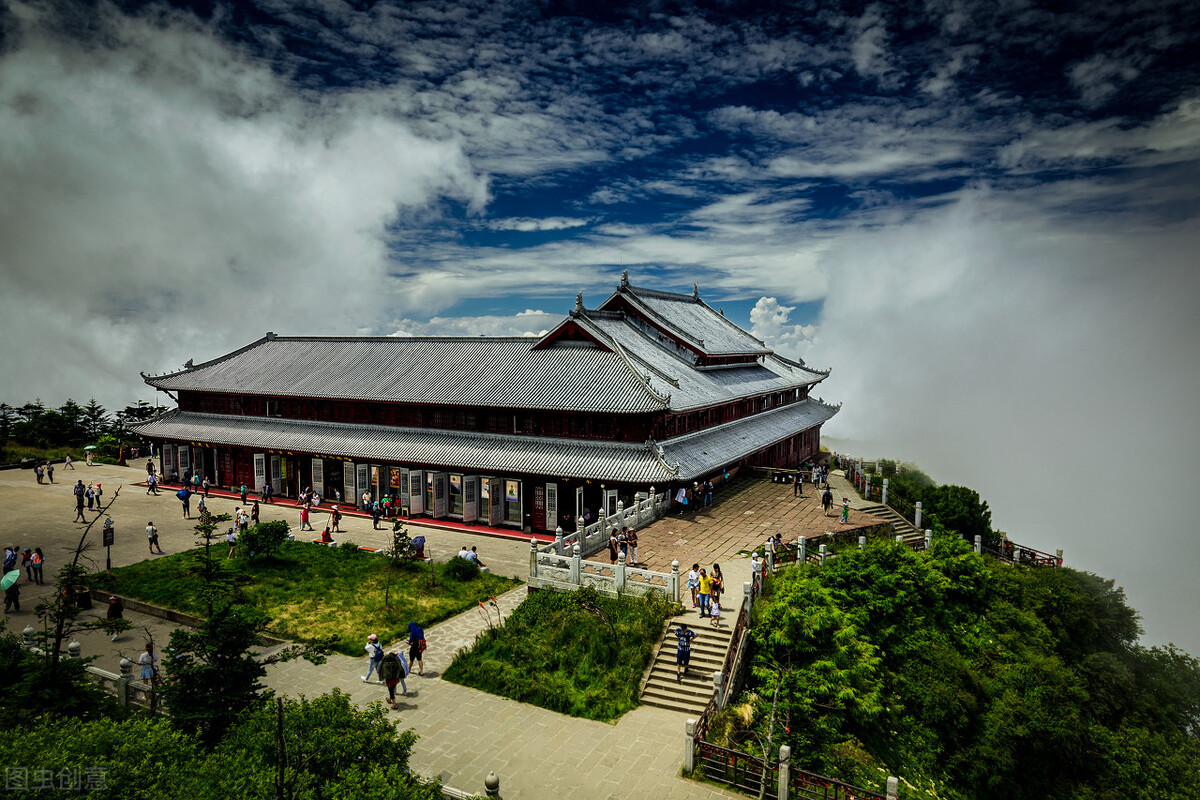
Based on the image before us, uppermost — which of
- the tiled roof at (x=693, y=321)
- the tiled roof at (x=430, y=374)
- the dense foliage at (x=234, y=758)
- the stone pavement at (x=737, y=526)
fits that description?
the tiled roof at (x=693, y=321)

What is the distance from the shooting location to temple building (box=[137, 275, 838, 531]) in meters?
37.2

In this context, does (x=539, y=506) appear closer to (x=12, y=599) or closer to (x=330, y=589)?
(x=330, y=589)

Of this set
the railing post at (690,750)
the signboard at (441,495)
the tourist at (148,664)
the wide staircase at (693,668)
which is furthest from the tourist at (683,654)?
the signboard at (441,495)

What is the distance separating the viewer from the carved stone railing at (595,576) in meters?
25.1

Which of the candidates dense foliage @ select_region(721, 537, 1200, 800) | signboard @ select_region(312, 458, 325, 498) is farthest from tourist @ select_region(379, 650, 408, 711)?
signboard @ select_region(312, 458, 325, 498)

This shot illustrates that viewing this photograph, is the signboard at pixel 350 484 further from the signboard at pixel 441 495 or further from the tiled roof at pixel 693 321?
the tiled roof at pixel 693 321

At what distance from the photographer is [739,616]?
23.8 m

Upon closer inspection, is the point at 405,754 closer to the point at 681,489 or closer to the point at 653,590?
the point at 653,590

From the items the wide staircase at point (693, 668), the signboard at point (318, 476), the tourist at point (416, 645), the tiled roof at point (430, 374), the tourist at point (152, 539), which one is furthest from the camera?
the signboard at point (318, 476)

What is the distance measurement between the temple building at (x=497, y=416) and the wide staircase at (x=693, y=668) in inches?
450

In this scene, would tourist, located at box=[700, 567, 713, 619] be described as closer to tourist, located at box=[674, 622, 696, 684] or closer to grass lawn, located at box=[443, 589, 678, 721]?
grass lawn, located at box=[443, 589, 678, 721]

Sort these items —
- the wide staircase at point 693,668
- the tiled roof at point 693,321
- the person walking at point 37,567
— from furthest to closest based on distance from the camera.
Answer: the tiled roof at point 693,321 → the person walking at point 37,567 → the wide staircase at point 693,668

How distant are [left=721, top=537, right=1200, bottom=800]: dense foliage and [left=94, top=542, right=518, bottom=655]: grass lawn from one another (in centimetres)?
1299

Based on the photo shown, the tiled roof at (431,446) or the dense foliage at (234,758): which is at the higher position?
the tiled roof at (431,446)
